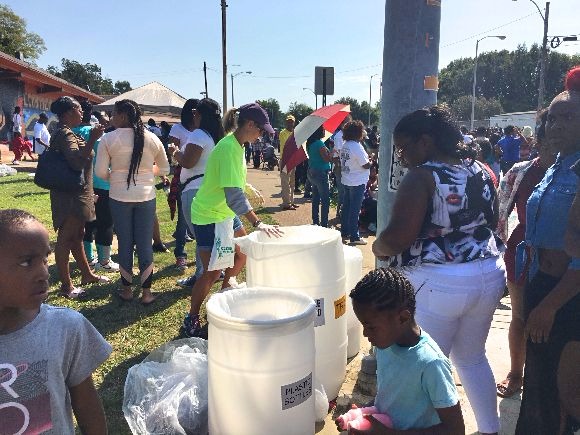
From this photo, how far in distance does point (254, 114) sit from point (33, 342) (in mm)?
2559

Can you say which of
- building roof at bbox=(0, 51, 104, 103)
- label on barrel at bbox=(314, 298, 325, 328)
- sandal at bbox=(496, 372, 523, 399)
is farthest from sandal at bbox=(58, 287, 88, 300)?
building roof at bbox=(0, 51, 104, 103)

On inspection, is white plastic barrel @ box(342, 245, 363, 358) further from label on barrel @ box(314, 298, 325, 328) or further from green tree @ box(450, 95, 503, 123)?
green tree @ box(450, 95, 503, 123)

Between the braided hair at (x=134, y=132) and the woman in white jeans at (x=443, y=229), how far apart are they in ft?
9.17

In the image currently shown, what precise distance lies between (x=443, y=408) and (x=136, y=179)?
3519 millimetres

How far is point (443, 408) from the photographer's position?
5.46ft

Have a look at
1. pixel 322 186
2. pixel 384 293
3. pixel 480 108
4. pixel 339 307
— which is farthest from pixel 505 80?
pixel 384 293

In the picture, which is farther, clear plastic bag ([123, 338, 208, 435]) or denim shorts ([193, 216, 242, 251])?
denim shorts ([193, 216, 242, 251])

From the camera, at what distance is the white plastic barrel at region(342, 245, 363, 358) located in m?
3.64

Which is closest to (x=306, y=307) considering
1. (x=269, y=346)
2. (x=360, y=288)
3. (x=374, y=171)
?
(x=269, y=346)

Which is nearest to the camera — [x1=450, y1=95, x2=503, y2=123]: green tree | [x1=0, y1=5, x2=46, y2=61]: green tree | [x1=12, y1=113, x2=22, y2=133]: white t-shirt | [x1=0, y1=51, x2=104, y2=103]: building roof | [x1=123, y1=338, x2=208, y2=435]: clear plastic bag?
[x1=123, y1=338, x2=208, y2=435]: clear plastic bag

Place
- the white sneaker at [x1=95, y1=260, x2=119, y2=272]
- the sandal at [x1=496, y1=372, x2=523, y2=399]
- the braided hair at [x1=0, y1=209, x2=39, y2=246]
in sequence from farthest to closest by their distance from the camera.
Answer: the white sneaker at [x1=95, y1=260, x2=119, y2=272] → the sandal at [x1=496, y1=372, x2=523, y2=399] → the braided hair at [x1=0, y1=209, x2=39, y2=246]

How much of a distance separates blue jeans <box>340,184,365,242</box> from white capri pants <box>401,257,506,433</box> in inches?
191

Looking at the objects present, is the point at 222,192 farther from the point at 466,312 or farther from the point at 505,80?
the point at 505,80

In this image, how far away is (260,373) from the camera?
2.26 metres
